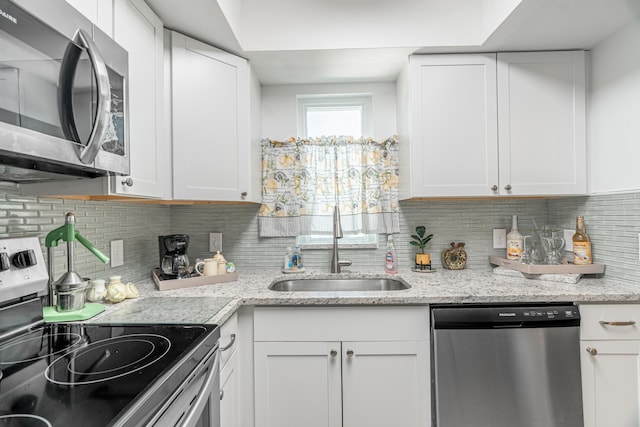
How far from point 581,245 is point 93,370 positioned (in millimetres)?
2167

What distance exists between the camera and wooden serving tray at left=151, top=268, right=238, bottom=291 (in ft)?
5.22

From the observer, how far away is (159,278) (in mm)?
1633

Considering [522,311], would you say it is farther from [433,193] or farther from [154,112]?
[154,112]

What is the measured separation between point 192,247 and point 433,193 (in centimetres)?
153

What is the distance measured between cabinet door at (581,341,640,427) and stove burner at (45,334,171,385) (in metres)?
1.71

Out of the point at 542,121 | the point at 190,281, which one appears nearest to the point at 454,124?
the point at 542,121

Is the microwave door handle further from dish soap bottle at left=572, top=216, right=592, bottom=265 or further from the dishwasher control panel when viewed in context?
dish soap bottle at left=572, top=216, right=592, bottom=265

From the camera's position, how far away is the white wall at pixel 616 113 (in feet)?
5.06

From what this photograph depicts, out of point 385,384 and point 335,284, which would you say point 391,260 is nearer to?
point 335,284

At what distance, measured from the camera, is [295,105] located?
7.19ft

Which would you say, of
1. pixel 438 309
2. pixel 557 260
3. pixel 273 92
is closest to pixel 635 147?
pixel 557 260

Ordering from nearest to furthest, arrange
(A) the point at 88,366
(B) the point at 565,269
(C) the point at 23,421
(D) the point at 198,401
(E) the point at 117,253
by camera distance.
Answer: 1. (C) the point at 23,421
2. (A) the point at 88,366
3. (D) the point at 198,401
4. (E) the point at 117,253
5. (B) the point at 565,269

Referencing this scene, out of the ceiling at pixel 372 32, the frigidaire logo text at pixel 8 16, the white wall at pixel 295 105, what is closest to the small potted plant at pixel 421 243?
the white wall at pixel 295 105

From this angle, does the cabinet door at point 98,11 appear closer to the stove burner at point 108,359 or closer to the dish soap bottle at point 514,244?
the stove burner at point 108,359
